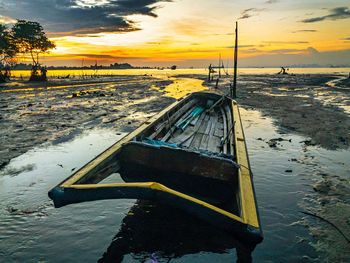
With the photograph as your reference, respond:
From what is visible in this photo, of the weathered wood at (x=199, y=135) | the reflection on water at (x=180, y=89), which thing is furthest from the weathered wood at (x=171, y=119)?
the reflection on water at (x=180, y=89)

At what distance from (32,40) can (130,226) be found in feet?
173

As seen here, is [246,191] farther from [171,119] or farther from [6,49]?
[6,49]

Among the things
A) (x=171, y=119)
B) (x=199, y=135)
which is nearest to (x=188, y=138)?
(x=199, y=135)

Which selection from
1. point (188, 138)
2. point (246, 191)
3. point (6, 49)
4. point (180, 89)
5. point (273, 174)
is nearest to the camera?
point (246, 191)

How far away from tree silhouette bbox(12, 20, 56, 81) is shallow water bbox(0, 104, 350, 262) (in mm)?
46503

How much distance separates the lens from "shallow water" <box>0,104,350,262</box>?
3.88 m

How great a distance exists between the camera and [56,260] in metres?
3.73

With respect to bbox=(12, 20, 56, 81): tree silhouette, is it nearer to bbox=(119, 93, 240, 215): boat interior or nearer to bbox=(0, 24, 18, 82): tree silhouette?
bbox=(0, 24, 18, 82): tree silhouette

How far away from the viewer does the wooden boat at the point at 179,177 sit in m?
3.22

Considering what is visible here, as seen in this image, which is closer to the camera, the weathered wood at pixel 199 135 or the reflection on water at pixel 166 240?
the reflection on water at pixel 166 240

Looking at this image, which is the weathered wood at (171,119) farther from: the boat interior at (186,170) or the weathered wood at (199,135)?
the boat interior at (186,170)

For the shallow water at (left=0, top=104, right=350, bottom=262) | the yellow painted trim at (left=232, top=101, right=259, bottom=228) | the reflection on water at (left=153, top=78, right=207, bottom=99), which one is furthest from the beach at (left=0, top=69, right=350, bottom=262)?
the reflection on water at (left=153, top=78, right=207, bottom=99)

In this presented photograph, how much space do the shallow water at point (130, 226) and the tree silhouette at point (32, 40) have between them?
4650cm

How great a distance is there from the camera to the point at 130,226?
457 cm
